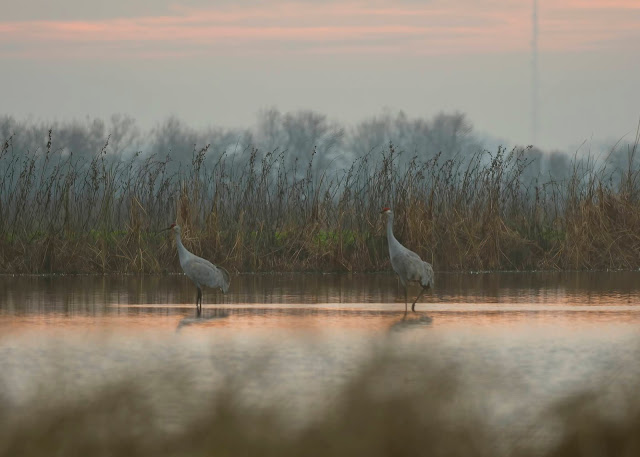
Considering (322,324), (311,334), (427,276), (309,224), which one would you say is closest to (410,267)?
(427,276)

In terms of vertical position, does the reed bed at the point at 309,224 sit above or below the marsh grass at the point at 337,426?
above

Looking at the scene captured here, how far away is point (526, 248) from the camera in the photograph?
17.7 m

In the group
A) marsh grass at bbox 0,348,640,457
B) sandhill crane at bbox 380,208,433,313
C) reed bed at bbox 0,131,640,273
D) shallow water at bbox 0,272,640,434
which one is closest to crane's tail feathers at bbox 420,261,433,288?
sandhill crane at bbox 380,208,433,313

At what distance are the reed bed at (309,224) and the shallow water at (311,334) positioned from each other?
1305 mm

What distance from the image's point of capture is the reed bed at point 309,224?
16.6m

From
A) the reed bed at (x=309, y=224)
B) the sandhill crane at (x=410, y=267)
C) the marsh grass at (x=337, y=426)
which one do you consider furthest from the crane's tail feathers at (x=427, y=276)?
the marsh grass at (x=337, y=426)

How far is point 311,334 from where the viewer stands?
918 centimetres

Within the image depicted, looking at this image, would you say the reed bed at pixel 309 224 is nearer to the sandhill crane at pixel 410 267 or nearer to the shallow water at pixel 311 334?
the shallow water at pixel 311 334

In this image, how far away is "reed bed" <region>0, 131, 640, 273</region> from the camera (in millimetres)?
16578

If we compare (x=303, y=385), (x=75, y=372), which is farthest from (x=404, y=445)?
(x=75, y=372)

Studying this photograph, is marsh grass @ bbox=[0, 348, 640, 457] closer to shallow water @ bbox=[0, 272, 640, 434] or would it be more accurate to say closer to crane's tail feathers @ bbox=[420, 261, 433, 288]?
shallow water @ bbox=[0, 272, 640, 434]

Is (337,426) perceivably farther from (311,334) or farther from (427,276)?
(427,276)

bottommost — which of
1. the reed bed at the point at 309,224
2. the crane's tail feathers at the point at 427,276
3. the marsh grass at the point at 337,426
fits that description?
the marsh grass at the point at 337,426

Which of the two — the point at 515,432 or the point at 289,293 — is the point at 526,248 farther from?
the point at 515,432
